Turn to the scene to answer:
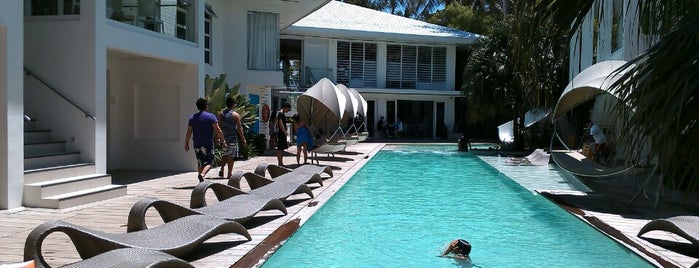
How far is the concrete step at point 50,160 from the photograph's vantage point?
930 cm

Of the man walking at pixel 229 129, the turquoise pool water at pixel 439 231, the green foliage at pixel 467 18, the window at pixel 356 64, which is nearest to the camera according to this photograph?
the turquoise pool water at pixel 439 231

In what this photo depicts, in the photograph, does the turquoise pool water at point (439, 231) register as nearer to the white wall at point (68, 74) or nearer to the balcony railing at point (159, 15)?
the white wall at point (68, 74)

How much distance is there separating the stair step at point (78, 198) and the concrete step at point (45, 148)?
0.94 metres

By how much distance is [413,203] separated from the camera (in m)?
11.4

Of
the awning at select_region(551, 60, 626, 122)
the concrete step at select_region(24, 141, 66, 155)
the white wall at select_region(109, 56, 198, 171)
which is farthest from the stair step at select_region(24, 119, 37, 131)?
the awning at select_region(551, 60, 626, 122)

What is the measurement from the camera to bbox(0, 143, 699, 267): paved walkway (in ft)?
20.7

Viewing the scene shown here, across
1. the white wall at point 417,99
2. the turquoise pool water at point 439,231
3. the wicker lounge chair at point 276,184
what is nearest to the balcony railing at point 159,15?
the wicker lounge chair at point 276,184

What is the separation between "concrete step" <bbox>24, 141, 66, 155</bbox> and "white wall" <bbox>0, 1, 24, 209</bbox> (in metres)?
1.17

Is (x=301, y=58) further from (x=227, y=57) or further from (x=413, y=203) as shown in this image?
(x=413, y=203)

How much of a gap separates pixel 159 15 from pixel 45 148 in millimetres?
3631

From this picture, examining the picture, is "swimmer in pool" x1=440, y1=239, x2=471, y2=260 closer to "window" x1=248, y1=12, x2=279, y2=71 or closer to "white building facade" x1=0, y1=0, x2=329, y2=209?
"white building facade" x1=0, y1=0, x2=329, y2=209

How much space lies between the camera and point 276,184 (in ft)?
32.9

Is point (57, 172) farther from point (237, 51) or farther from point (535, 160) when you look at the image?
point (535, 160)

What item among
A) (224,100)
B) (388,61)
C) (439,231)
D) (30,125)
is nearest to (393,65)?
(388,61)
